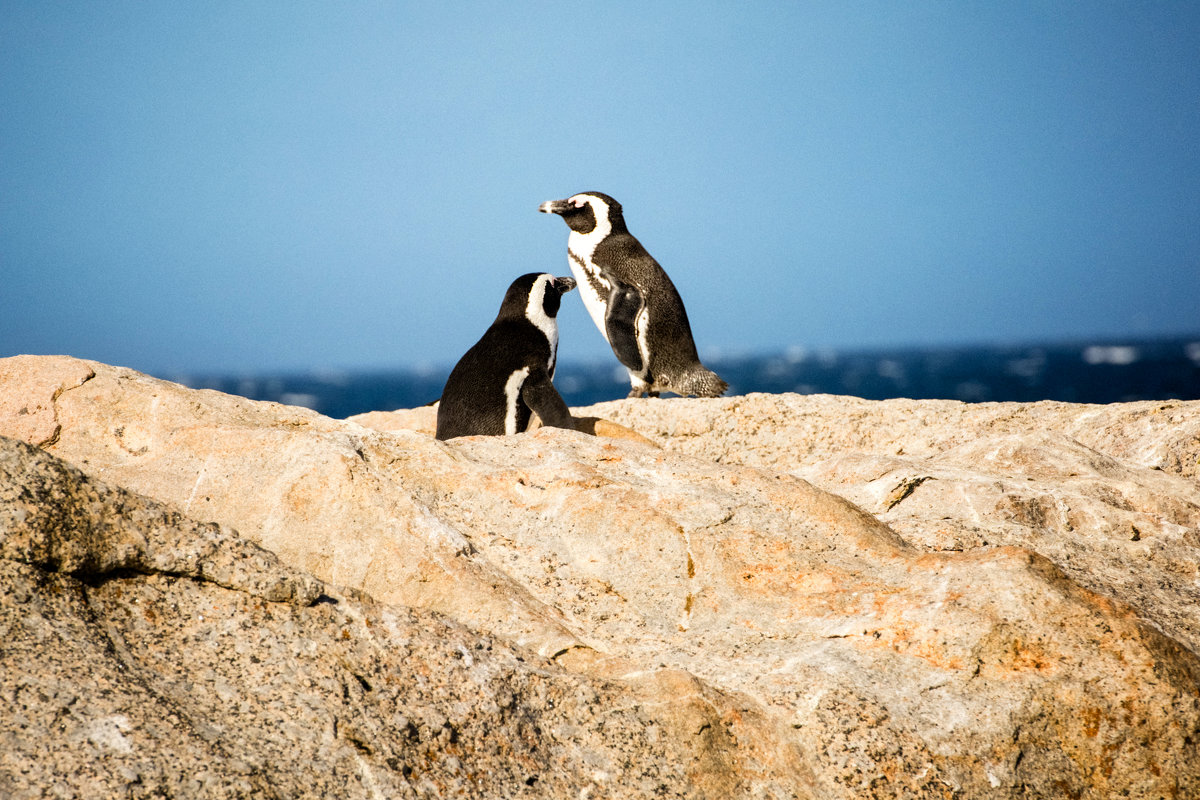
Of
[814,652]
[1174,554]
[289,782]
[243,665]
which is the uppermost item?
[1174,554]

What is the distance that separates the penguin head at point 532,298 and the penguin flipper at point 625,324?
1550 mm

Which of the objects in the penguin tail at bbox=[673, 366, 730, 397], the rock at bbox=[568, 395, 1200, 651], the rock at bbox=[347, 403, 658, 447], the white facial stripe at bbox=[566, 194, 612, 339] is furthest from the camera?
the white facial stripe at bbox=[566, 194, 612, 339]

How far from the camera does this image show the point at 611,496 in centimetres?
322

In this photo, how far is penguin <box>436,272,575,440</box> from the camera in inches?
231

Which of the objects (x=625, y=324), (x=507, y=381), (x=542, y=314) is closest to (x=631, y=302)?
(x=625, y=324)

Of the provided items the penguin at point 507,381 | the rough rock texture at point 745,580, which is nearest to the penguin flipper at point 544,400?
the penguin at point 507,381

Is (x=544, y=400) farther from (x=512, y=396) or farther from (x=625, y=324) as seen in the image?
(x=625, y=324)

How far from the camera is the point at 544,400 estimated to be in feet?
19.7

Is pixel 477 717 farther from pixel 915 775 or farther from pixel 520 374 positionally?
pixel 520 374

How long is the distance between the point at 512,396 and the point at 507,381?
107 millimetres

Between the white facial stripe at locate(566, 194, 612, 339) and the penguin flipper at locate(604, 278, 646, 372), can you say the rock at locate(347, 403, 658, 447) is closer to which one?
the penguin flipper at locate(604, 278, 646, 372)

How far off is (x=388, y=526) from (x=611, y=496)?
0.77 m

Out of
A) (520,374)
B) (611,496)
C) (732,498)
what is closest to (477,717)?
(611,496)

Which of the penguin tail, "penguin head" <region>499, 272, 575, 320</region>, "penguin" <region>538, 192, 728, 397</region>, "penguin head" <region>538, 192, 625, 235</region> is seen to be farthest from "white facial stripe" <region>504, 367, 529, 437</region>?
"penguin head" <region>538, 192, 625, 235</region>
